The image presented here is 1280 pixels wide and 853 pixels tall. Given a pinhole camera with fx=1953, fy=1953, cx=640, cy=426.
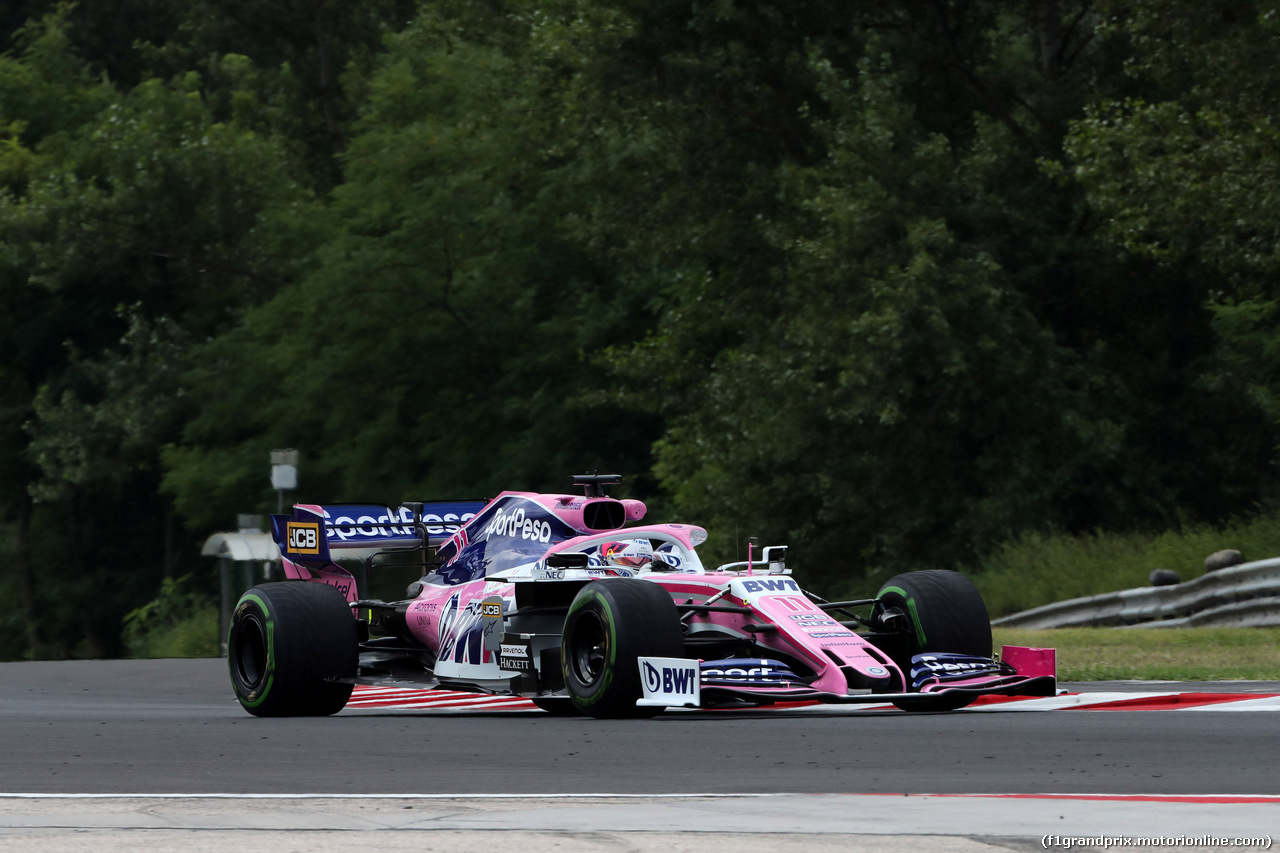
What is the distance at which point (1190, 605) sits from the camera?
70.5ft

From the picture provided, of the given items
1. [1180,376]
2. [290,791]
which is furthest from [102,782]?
[1180,376]

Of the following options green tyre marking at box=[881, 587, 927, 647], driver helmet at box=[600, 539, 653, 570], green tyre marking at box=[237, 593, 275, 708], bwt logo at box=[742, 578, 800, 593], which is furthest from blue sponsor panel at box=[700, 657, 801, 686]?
green tyre marking at box=[237, 593, 275, 708]

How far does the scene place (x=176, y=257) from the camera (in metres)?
46.7

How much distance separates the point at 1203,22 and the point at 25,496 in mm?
34707

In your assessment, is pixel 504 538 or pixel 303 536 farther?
pixel 303 536

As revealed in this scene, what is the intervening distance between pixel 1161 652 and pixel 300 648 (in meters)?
8.51

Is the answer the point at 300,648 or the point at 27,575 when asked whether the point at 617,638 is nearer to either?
the point at 300,648

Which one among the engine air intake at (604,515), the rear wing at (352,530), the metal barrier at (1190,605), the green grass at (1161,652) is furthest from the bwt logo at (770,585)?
the metal barrier at (1190,605)

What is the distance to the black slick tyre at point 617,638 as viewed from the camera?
35.8ft

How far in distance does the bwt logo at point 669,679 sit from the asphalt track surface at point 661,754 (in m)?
0.22

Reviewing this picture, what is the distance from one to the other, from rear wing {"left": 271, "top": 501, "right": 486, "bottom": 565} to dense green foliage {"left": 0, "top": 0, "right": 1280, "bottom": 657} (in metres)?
12.3

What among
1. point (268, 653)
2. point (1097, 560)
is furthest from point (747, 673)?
point (1097, 560)

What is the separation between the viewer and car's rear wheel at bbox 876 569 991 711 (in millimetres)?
11836

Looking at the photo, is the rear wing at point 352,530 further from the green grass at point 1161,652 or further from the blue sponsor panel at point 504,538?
the green grass at point 1161,652
